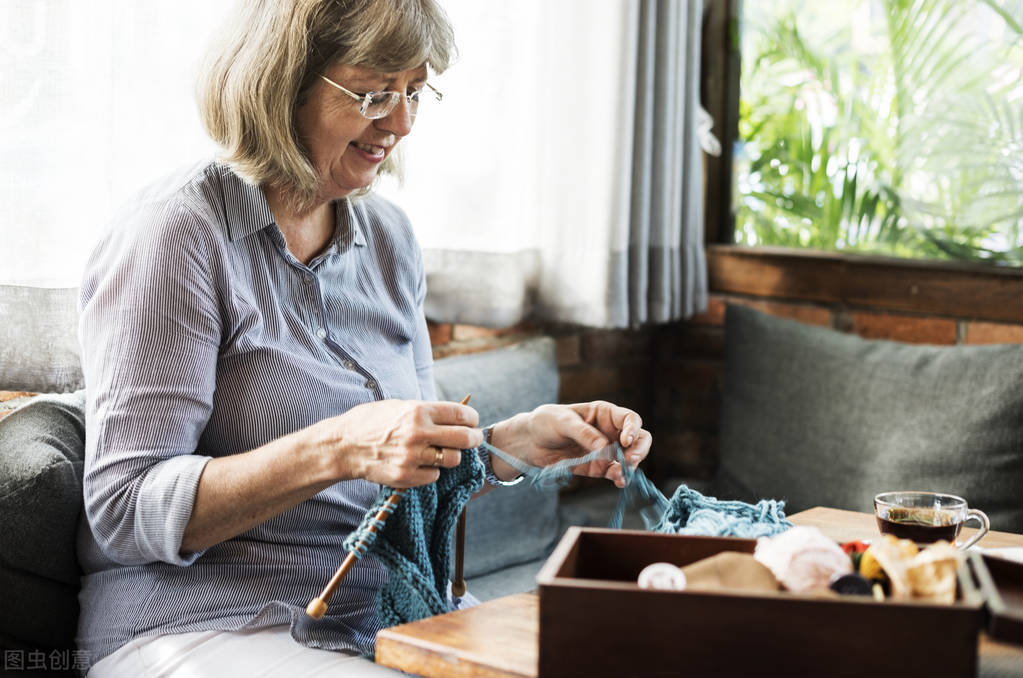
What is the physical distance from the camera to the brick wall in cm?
250

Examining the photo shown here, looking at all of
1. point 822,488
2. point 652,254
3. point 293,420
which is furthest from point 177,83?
point 822,488

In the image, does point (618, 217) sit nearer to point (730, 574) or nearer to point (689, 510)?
point (689, 510)

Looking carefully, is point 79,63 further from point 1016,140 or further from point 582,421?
point 1016,140

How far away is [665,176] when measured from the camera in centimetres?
249

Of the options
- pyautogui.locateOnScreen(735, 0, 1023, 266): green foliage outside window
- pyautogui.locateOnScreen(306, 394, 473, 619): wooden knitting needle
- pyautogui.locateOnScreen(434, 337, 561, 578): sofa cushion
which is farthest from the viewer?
pyautogui.locateOnScreen(735, 0, 1023, 266): green foliage outside window

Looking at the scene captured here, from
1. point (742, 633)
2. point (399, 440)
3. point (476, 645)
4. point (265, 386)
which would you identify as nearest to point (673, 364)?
point (265, 386)

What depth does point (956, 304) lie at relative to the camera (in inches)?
91.1

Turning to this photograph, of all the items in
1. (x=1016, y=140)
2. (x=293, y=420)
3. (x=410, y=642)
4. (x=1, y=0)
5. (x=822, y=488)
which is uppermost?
(x=1, y=0)

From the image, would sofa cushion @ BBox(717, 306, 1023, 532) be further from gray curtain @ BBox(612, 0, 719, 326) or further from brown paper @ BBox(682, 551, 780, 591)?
brown paper @ BBox(682, 551, 780, 591)

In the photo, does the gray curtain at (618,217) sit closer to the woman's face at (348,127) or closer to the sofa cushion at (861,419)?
the sofa cushion at (861,419)

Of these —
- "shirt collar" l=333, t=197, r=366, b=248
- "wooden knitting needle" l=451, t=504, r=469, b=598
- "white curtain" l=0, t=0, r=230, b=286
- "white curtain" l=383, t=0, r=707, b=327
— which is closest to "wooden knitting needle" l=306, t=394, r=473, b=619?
"wooden knitting needle" l=451, t=504, r=469, b=598

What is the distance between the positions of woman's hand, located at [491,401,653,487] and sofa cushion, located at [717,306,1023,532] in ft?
2.83

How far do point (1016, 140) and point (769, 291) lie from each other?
64 cm

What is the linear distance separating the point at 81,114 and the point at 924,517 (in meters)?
1.21
